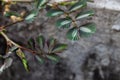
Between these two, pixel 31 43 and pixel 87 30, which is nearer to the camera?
pixel 87 30

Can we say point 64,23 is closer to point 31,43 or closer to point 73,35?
point 73,35

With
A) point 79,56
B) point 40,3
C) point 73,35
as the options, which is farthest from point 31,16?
point 79,56

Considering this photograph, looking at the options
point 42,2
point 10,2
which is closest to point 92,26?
point 42,2

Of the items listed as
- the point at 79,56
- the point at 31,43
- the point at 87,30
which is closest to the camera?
the point at 87,30

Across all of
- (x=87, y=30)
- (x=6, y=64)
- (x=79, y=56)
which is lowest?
(x=79, y=56)

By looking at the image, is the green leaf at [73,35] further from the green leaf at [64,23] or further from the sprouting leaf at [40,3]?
the sprouting leaf at [40,3]

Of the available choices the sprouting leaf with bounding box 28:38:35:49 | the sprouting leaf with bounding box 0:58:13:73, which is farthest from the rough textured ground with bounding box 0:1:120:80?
the sprouting leaf with bounding box 0:58:13:73

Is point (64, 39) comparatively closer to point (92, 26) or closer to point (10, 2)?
point (10, 2)

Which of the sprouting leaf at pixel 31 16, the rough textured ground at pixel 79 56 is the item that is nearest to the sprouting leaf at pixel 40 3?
the sprouting leaf at pixel 31 16
